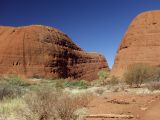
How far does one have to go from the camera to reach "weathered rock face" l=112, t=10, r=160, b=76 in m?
63.4

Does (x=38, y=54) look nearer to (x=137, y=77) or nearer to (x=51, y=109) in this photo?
(x=137, y=77)

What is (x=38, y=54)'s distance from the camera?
80.9 m

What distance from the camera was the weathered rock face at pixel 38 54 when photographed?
78500 mm

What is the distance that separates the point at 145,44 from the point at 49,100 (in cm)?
5783

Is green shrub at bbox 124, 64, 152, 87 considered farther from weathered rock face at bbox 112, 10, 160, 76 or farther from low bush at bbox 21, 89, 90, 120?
low bush at bbox 21, 89, 90, 120

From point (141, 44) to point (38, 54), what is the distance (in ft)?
88.0

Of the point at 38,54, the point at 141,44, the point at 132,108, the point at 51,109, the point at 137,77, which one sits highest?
the point at 141,44

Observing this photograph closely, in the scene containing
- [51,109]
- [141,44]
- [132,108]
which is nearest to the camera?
[51,109]

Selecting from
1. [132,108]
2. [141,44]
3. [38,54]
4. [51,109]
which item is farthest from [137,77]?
[38,54]

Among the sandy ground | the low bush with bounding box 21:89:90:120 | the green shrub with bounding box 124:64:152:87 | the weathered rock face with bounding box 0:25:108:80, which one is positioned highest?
the weathered rock face with bounding box 0:25:108:80

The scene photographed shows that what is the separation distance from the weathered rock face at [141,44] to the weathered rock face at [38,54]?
16965 mm

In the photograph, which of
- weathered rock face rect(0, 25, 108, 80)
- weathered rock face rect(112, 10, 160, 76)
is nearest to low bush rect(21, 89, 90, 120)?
weathered rock face rect(112, 10, 160, 76)

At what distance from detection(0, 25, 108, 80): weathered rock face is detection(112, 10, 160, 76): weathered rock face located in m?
17.0

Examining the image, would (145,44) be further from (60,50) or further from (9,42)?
(9,42)
